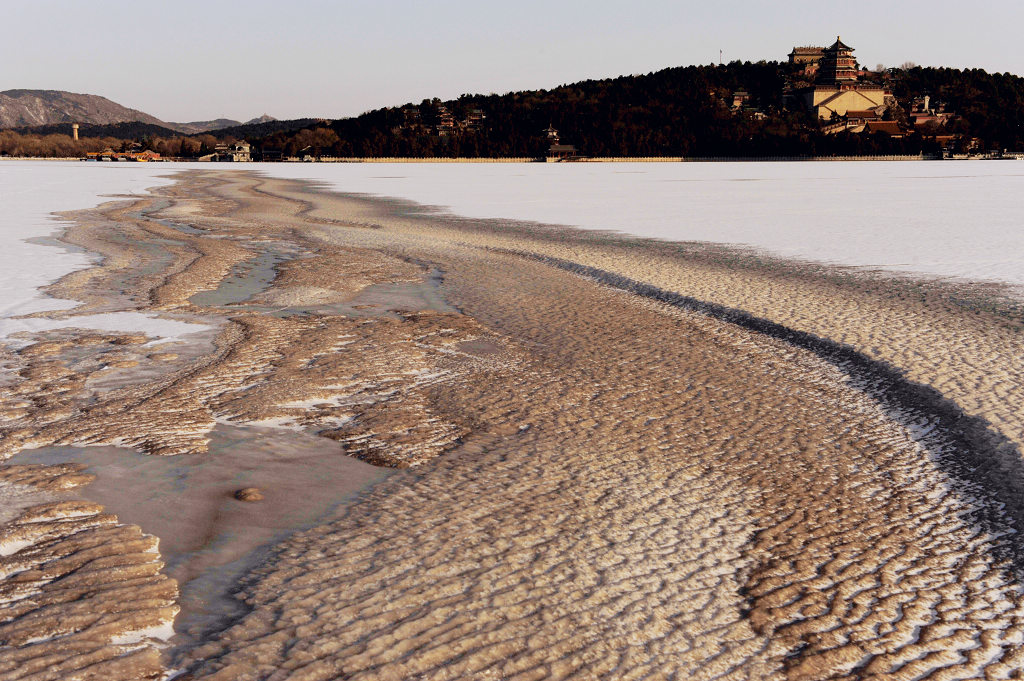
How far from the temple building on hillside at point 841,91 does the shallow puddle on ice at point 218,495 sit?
13442cm

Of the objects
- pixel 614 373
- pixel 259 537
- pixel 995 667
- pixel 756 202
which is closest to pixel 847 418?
pixel 614 373

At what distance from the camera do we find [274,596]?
3217 millimetres

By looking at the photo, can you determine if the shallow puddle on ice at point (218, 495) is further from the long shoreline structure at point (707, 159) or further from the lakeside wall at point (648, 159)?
the lakeside wall at point (648, 159)

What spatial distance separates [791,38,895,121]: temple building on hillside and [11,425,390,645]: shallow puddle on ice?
134419 millimetres

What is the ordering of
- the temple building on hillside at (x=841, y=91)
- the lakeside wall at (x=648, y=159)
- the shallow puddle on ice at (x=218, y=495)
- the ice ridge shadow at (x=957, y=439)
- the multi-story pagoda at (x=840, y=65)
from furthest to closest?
the multi-story pagoda at (x=840, y=65) → the temple building on hillside at (x=841, y=91) → the lakeside wall at (x=648, y=159) → the ice ridge shadow at (x=957, y=439) → the shallow puddle on ice at (x=218, y=495)

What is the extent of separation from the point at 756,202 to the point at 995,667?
24.9 meters

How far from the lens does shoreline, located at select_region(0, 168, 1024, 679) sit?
297cm

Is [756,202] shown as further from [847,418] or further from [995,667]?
[995,667]

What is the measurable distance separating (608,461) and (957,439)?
6.83 ft

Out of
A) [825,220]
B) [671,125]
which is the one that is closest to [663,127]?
[671,125]

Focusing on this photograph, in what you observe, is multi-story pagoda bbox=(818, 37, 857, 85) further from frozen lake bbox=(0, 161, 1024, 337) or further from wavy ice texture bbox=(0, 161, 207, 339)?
wavy ice texture bbox=(0, 161, 207, 339)

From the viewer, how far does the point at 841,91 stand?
131125mm

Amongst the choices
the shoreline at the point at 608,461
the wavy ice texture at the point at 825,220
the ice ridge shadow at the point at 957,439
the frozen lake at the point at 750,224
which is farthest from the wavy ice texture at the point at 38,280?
the wavy ice texture at the point at 825,220

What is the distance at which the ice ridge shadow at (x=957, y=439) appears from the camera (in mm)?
3969
